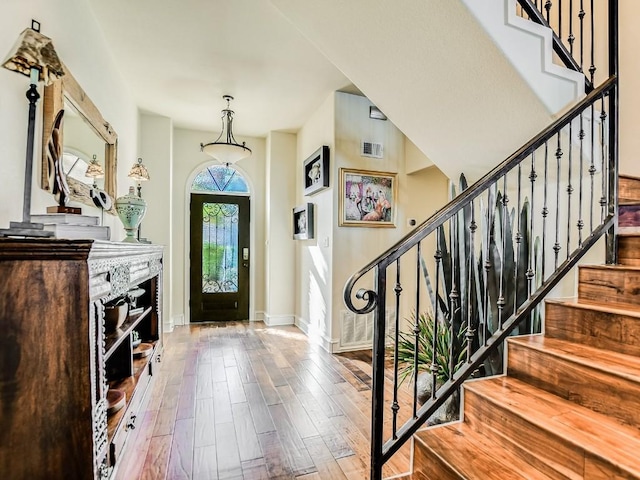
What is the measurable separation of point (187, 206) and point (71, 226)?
14.0 ft

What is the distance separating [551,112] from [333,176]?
2.32 m

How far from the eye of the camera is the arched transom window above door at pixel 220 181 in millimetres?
5508

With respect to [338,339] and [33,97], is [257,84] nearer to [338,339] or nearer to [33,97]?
[33,97]

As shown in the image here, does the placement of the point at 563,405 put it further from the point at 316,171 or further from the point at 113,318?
the point at 316,171

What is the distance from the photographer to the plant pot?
1.97m

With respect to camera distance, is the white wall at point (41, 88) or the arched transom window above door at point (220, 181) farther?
the arched transom window above door at point (220, 181)

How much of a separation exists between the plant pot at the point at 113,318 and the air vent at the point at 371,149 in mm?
3048

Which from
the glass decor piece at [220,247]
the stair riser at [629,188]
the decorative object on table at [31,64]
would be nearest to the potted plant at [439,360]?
the stair riser at [629,188]

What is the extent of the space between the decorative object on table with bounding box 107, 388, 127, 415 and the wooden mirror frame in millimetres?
1214

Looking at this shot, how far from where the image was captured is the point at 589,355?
145cm

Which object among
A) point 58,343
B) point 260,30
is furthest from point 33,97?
point 260,30

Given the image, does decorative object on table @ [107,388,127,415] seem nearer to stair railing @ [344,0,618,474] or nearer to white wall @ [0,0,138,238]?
white wall @ [0,0,138,238]

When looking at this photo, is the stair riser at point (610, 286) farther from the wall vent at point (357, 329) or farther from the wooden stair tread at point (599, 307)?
the wall vent at point (357, 329)

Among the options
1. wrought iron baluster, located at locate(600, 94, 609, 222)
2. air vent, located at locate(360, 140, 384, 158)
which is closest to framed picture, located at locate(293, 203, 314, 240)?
air vent, located at locate(360, 140, 384, 158)
